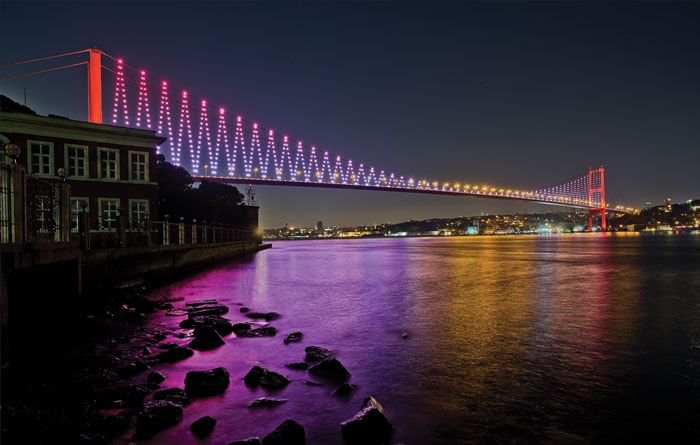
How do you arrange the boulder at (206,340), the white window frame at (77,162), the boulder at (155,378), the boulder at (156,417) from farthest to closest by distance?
1. the white window frame at (77,162)
2. the boulder at (206,340)
3. the boulder at (155,378)
4. the boulder at (156,417)

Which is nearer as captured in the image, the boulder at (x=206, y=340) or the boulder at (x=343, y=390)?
the boulder at (x=343, y=390)

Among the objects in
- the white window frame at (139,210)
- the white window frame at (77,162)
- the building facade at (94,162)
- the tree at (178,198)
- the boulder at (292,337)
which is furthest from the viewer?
the tree at (178,198)

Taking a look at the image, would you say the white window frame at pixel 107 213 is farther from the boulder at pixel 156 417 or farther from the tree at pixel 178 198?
the boulder at pixel 156 417

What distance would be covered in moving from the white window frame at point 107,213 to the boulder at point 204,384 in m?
16.2

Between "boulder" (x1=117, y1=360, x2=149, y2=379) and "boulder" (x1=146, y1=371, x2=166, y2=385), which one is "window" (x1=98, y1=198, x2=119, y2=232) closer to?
"boulder" (x1=117, y1=360, x2=149, y2=379)

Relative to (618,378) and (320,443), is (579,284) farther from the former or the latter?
(320,443)

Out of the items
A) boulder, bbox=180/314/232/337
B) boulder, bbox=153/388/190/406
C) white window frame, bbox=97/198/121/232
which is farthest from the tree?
boulder, bbox=153/388/190/406

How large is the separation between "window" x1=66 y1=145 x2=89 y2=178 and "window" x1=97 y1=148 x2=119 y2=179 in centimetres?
62

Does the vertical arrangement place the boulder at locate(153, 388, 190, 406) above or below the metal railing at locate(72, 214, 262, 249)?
below

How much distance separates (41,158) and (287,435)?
1971cm

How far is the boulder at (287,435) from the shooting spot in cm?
406

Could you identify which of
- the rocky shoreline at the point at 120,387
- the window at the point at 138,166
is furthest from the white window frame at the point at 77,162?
the rocky shoreline at the point at 120,387

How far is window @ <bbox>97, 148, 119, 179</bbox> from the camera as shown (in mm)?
20250

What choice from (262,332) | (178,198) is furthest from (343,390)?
(178,198)
